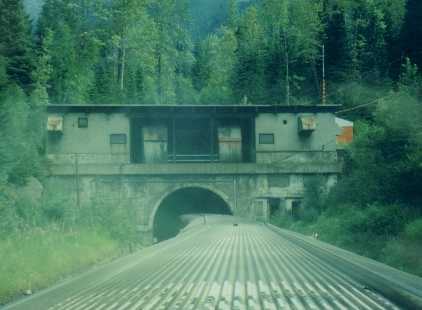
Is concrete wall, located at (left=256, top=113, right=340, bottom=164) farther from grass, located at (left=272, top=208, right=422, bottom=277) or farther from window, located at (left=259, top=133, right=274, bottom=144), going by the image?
grass, located at (left=272, top=208, right=422, bottom=277)

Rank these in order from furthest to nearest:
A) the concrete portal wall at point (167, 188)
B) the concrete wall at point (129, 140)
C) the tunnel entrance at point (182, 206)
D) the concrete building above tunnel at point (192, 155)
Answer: the tunnel entrance at point (182, 206) → the concrete wall at point (129, 140) → the concrete building above tunnel at point (192, 155) → the concrete portal wall at point (167, 188)

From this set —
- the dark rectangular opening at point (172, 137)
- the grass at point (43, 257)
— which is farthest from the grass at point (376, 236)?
the dark rectangular opening at point (172, 137)

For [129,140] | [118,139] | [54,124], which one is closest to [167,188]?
[129,140]

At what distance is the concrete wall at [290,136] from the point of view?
36375 millimetres

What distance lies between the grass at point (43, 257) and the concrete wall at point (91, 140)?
57.0 ft

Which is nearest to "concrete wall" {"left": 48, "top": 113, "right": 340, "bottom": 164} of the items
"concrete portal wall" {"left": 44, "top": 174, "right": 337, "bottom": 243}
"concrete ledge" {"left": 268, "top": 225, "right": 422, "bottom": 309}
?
"concrete portal wall" {"left": 44, "top": 174, "right": 337, "bottom": 243}

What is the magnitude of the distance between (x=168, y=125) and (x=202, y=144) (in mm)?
4941

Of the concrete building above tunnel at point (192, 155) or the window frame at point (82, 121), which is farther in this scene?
A: the window frame at point (82, 121)

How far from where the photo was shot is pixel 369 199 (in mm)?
23375

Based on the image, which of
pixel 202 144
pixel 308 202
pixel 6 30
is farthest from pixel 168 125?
pixel 6 30

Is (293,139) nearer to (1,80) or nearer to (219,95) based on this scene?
(1,80)

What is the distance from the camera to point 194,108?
36.9m

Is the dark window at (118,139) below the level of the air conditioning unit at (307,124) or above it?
below

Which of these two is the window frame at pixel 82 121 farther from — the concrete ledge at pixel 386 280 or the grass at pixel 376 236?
the concrete ledge at pixel 386 280
